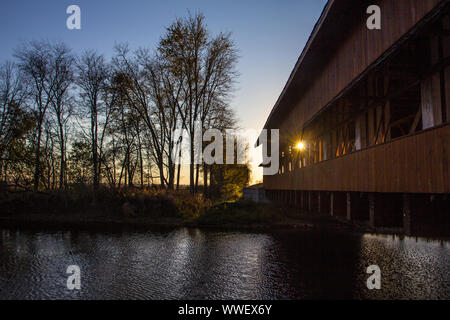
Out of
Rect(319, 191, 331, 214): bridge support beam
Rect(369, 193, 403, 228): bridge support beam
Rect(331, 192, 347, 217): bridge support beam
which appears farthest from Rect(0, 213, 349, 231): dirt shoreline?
Rect(369, 193, 403, 228): bridge support beam

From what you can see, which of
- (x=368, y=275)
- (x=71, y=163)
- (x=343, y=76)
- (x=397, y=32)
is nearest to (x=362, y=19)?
(x=343, y=76)

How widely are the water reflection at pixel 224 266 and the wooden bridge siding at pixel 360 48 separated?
18.0 ft

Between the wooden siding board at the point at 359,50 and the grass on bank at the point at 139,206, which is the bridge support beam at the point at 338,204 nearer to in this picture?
the wooden siding board at the point at 359,50

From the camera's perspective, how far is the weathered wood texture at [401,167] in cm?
597

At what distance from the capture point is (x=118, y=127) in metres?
28.5

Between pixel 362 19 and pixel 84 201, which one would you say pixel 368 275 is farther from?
pixel 84 201

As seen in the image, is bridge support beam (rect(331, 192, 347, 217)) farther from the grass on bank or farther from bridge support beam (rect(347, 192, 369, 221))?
the grass on bank

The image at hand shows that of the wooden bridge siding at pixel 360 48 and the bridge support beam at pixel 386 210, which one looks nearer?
the wooden bridge siding at pixel 360 48

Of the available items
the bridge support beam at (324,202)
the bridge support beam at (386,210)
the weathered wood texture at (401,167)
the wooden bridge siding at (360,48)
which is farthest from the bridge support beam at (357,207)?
the wooden bridge siding at (360,48)

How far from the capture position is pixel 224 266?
361 inches
